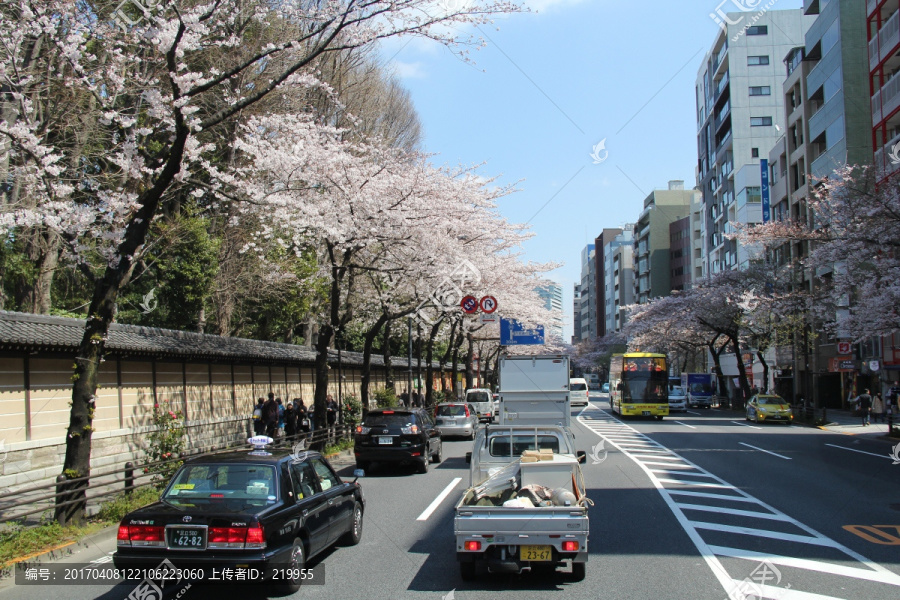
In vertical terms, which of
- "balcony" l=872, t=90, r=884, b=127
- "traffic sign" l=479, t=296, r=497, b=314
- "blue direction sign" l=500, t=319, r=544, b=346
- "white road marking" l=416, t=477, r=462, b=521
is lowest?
"white road marking" l=416, t=477, r=462, b=521

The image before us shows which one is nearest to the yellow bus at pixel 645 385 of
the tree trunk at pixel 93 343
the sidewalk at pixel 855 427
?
the sidewalk at pixel 855 427

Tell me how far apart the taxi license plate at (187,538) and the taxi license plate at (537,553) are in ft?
10.6

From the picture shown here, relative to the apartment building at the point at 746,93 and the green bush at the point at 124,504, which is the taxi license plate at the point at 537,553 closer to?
the green bush at the point at 124,504

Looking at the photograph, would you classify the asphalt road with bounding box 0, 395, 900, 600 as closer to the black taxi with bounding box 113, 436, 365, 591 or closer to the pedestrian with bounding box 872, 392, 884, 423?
the black taxi with bounding box 113, 436, 365, 591

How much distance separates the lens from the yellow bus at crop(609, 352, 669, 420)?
40.5m

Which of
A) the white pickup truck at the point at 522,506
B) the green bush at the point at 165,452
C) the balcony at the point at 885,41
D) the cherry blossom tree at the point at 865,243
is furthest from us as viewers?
the balcony at the point at 885,41

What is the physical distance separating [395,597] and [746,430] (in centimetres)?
2877

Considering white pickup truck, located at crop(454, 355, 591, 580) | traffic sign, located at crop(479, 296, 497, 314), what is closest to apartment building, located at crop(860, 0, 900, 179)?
traffic sign, located at crop(479, 296, 497, 314)

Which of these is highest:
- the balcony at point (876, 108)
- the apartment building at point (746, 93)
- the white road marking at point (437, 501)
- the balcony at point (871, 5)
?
the apartment building at point (746, 93)

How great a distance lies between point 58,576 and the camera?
8.54m

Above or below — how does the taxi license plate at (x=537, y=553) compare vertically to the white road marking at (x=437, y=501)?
above

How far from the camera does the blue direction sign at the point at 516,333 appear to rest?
145 ft

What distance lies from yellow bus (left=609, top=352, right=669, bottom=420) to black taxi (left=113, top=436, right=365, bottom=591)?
111 feet

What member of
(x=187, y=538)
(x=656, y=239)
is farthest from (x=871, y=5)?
(x=656, y=239)
